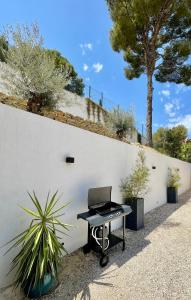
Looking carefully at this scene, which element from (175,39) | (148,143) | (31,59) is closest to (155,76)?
(175,39)

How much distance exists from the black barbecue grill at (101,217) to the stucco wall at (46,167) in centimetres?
27

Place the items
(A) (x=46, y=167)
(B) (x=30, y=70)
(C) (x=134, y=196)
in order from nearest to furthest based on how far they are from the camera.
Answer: (A) (x=46, y=167), (B) (x=30, y=70), (C) (x=134, y=196)

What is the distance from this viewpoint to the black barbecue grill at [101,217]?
10.7 ft

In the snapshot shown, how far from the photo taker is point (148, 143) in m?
10.5

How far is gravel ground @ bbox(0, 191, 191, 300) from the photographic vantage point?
8.25 feet

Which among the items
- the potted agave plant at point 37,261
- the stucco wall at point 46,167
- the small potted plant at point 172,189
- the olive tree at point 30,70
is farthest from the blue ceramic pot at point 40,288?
the small potted plant at point 172,189

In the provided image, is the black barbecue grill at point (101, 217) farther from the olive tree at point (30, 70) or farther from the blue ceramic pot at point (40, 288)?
the olive tree at point (30, 70)

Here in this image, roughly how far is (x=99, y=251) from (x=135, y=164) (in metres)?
3.08

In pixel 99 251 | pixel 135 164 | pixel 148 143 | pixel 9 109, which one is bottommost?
pixel 99 251

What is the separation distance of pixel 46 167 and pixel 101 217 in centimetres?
121

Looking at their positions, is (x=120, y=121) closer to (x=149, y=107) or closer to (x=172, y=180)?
(x=149, y=107)

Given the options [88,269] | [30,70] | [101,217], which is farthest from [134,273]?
[30,70]

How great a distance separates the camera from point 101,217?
3.21 m

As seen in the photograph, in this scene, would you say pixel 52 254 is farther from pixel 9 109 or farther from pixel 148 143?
pixel 148 143
